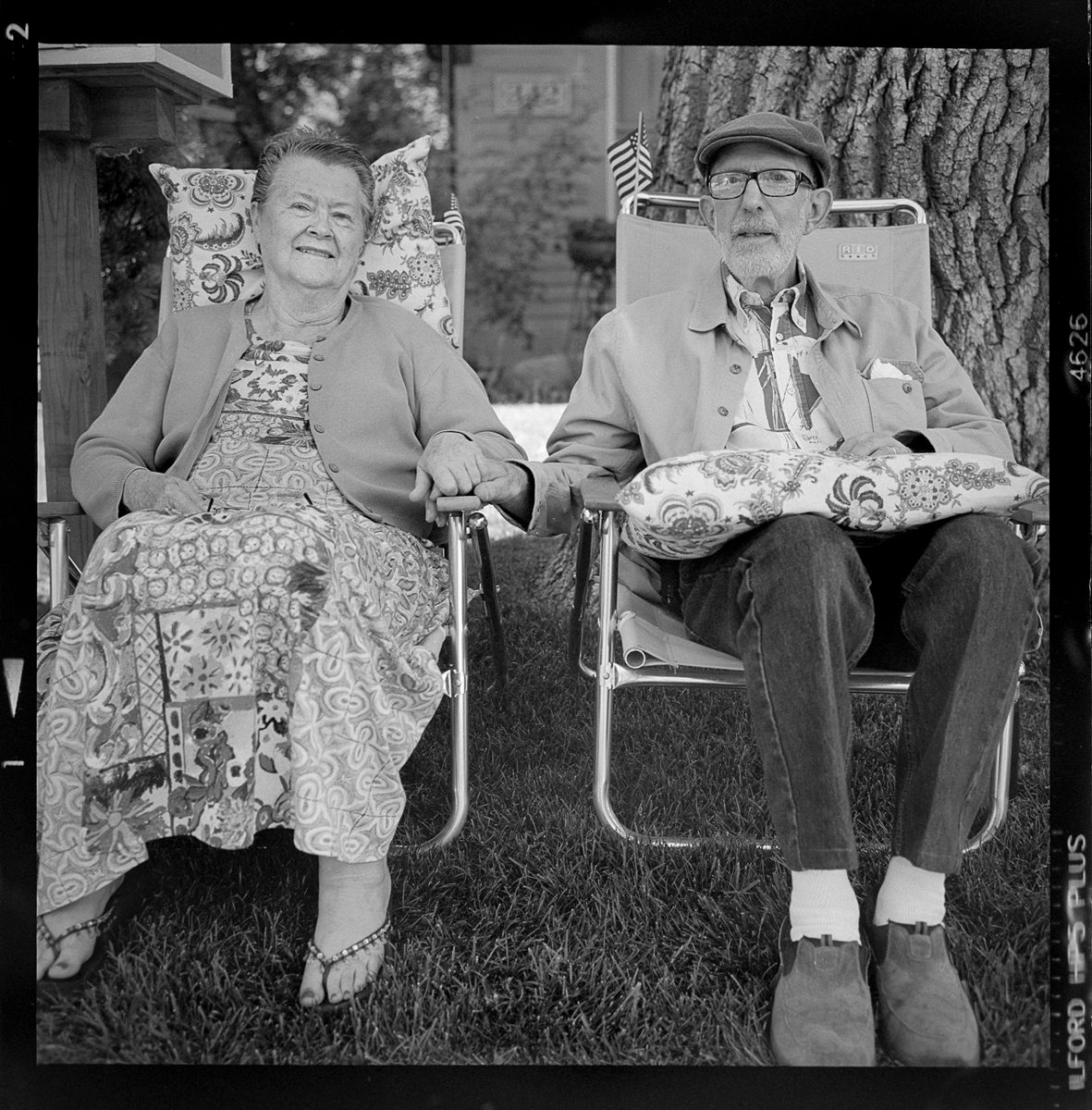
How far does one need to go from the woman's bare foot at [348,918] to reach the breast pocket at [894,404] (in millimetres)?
1423

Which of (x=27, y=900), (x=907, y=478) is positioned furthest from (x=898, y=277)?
(x=27, y=900)

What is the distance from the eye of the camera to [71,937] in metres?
2.14

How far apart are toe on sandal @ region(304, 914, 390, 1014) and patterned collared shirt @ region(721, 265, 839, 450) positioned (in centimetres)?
126

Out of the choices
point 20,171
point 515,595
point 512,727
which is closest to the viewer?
point 20,171

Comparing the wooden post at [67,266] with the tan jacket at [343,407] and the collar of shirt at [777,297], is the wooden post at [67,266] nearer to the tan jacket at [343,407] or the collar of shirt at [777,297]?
the tan jacket at [343,407]

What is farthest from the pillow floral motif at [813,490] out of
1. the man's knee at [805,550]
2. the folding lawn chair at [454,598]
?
the folding lawn chair at [454,598]

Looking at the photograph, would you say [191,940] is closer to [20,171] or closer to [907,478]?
[20,171]

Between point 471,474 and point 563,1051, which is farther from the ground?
point 471,474

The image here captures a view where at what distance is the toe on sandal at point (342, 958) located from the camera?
2.09 metres

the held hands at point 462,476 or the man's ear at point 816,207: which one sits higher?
the man's ear at point 816,207

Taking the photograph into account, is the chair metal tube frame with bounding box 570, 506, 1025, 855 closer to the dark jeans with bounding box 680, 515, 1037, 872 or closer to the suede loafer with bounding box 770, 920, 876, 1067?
the dark jeans with bounding box 680, 515, 1037, 872

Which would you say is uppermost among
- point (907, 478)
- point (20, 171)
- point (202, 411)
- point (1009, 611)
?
point (20, 171)

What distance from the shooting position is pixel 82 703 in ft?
6.94

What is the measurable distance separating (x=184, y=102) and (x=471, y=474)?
1698mm
